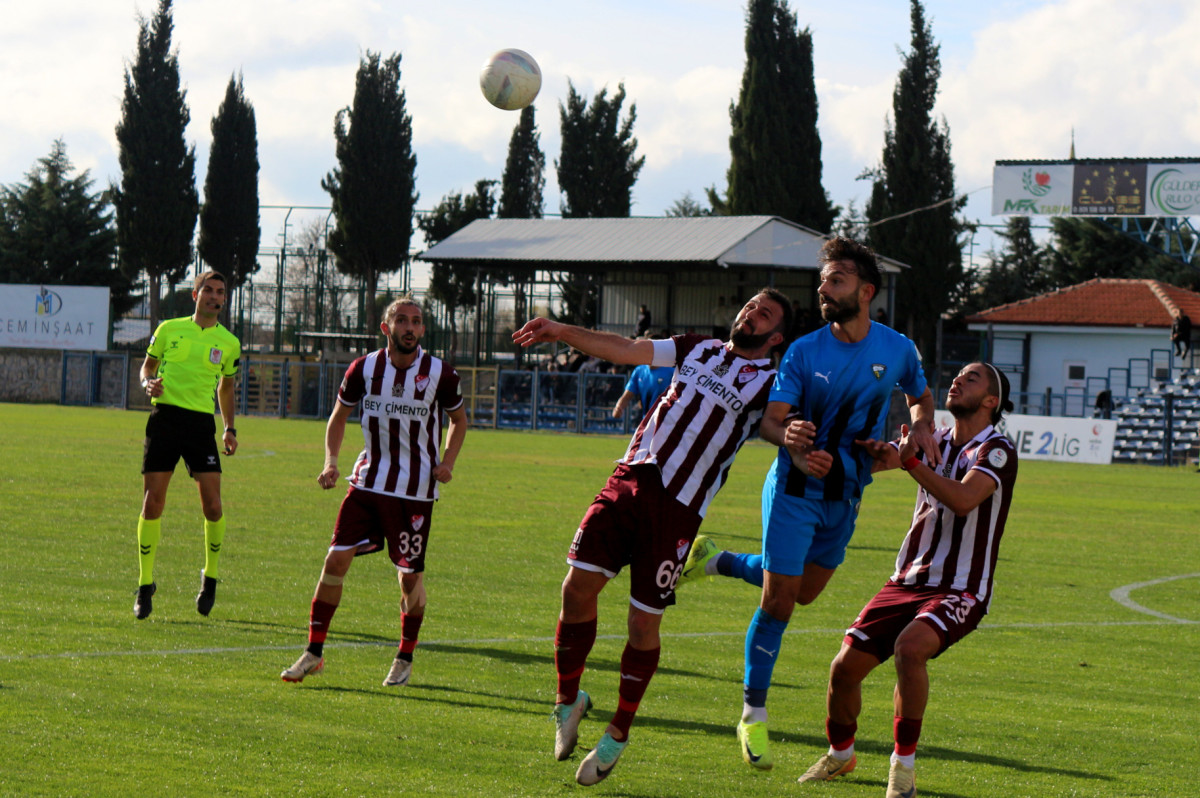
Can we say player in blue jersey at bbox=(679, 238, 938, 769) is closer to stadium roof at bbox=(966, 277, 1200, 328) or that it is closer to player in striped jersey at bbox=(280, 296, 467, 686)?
player in striped jersey at bbox=(280, 296, 467, 686)

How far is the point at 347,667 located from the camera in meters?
7.84

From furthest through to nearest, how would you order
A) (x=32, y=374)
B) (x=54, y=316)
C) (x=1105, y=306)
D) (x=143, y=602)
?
(x=1105, y=306), (x=32, y=374), (x=54, y=316), (x=143, y=602)

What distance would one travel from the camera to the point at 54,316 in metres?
51.1

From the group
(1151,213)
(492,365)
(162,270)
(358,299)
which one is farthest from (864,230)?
(162,270)

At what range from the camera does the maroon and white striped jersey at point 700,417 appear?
6148 mm

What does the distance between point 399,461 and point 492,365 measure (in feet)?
136

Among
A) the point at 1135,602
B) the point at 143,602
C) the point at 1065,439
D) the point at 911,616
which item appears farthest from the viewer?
the point at 1065,439

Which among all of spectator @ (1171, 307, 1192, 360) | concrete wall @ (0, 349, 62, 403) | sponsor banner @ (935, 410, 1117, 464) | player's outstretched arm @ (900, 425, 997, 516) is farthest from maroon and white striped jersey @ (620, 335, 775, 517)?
concrete wall @ (0, 349, 62, 403)

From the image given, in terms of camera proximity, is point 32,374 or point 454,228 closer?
point 32,374

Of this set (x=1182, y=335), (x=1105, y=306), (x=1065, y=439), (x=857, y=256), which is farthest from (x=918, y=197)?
(x=857, y=256)

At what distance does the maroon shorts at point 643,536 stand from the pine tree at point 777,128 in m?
48.3

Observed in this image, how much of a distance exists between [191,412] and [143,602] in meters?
1.42

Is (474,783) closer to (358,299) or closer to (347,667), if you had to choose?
(347,667)

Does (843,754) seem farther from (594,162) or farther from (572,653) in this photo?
(594,162)
